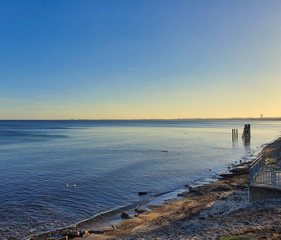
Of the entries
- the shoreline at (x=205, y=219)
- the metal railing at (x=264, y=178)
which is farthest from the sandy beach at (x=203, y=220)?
the metal railing at (x=264, y=178)

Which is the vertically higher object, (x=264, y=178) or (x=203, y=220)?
(x=264, y=178)

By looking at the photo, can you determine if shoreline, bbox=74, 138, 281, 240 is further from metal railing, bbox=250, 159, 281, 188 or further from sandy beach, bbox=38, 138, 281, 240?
metal railing, bbox=250, 159, 281, 188

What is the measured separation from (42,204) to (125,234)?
27.1 feet

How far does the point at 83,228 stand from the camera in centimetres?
1446

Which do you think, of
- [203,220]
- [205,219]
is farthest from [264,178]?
[203,220]

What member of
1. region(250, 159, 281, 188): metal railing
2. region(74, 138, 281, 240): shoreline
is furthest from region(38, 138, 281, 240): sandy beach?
region(250, 159, 281, 188): metal railing

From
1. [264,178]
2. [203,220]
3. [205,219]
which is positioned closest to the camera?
[203,220]

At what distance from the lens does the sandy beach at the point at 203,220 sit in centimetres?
1013

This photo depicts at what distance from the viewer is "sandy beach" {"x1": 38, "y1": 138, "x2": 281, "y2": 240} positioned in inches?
399

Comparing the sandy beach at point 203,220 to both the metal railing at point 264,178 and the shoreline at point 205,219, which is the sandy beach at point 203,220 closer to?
the shoreline at point 205,219

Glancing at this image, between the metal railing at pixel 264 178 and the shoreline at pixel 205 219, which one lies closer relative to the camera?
the shoreline at pixel 205 219

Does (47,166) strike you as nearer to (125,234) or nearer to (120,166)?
(120,166)

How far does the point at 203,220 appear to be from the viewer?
43.8ft

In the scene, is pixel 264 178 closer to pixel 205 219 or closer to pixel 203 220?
pixel 205 219
